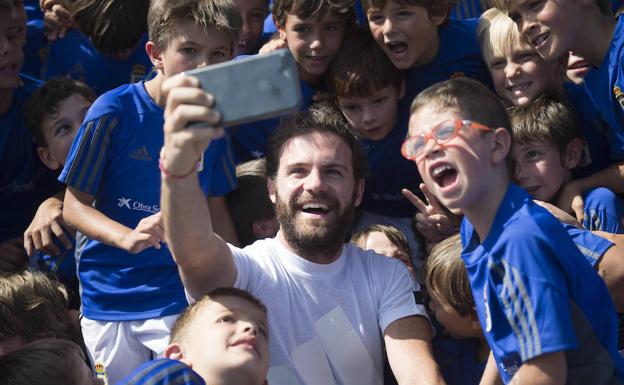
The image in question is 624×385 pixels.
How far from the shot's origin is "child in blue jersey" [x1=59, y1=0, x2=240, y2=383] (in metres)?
3.85

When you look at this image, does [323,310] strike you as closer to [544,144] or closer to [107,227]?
[107,227]

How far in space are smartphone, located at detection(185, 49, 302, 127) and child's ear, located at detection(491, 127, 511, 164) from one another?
699 millimetres

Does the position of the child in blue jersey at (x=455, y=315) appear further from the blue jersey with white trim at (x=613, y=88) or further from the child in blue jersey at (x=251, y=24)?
the child in blue jersey at (x=251, y=24)

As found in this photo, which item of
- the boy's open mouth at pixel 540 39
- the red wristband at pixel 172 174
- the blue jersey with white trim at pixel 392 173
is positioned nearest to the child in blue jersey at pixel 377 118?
the blue jersey with white trim at pixel 392 173

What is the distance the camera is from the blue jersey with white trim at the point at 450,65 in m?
→ 4.47

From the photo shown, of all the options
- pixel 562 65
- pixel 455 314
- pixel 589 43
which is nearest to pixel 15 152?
pixel 455 314

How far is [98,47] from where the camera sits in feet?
16.6

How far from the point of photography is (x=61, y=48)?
5.33 m

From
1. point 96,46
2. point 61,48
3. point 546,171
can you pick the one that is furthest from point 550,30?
point 61,48

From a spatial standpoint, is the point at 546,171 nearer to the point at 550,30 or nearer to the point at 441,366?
the point at 550,30

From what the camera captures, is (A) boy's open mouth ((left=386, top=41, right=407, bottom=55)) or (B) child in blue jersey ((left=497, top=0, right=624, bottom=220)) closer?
(B) child in blue jersey ((left=497, top=0, right=624, bottom=220))

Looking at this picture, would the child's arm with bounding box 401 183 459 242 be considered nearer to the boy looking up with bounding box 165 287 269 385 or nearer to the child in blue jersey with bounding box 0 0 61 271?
the boy looking up with bounding box 165 287 269 385

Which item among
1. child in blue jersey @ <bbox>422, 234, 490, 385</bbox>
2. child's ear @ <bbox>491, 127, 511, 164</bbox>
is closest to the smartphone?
child's ear @ <bbox>491, 127, 511, 164</bbox>

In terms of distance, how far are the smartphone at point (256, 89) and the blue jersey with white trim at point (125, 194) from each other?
4.62 ft
